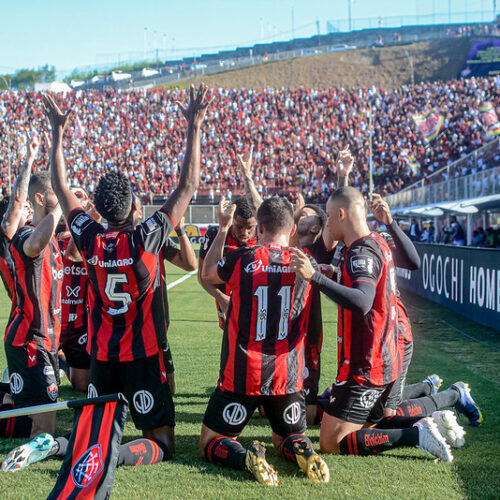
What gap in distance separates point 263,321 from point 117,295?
1040 millimetres

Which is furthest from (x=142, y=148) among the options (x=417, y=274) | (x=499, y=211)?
(x=417, y=274)

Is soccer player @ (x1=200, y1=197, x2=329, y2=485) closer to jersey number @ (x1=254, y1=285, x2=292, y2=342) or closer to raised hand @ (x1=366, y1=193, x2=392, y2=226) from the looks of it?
jersey number @ (x1=254, y1=285, x2=292, y2=342)

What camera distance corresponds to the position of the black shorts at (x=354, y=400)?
453 cm

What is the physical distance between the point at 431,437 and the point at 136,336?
223 centimetres

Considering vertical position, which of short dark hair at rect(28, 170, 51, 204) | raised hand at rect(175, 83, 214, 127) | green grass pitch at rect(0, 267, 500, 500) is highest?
raised hand at rect(175, 83, 214, 127)

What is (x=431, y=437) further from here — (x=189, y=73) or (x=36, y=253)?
(x=189, y=73)

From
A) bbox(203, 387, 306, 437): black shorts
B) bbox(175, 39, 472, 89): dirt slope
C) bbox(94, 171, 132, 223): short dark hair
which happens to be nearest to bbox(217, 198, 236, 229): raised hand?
bbox(94, 171, 132, 223): short dark hair

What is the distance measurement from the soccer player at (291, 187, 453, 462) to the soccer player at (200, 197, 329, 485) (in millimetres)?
347

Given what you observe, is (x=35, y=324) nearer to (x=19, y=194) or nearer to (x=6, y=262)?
(x=6, y=262)

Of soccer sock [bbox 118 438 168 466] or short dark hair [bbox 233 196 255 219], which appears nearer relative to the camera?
soccer sock [bbox 118 438 168 466]

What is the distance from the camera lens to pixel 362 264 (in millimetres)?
4238

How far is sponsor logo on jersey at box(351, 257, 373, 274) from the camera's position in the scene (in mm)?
4223

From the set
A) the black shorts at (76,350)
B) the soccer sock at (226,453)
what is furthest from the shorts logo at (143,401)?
the black shorts at (76,350)

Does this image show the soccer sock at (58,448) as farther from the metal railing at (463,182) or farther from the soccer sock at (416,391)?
the metal railing at (463,182)
